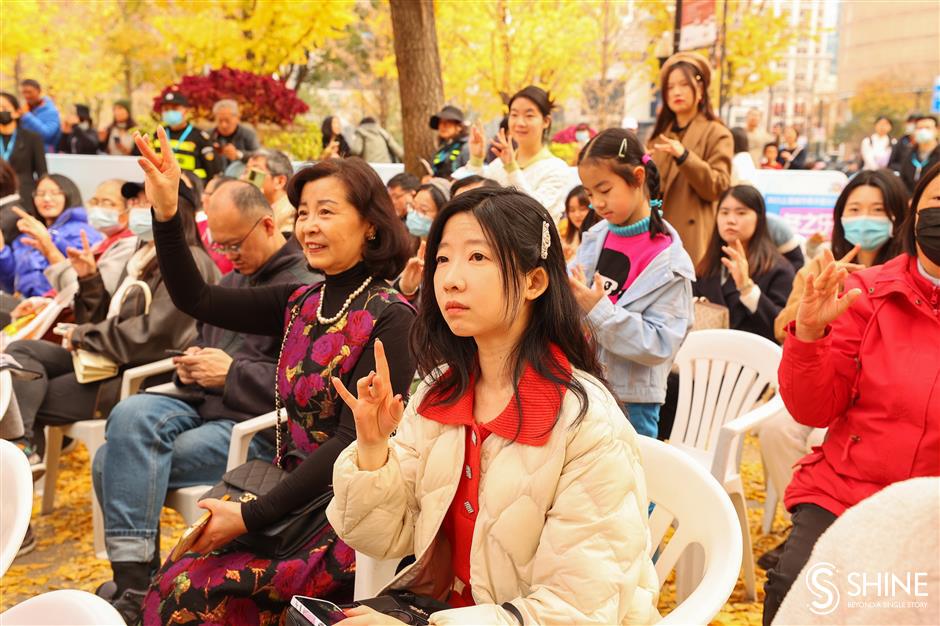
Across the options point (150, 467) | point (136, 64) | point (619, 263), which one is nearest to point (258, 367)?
point (150, 467)

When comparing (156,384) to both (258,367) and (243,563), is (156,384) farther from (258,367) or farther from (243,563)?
(243,563)

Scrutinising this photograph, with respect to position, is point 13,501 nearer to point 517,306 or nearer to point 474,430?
point 474,430

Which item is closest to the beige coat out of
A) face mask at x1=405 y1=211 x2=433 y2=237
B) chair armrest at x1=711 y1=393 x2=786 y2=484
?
face mask at x1=405 y1=211 x2=433 y2=237

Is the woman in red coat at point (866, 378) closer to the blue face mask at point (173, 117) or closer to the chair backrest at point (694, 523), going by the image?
the chair backrest at point (694, 523)

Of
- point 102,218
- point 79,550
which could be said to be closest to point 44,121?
point 102,218

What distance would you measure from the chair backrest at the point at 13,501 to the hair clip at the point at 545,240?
1.26m

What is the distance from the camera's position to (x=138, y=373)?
14.0 feet

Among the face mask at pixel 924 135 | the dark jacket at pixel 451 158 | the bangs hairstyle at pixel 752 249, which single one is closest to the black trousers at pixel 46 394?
the bangs hairstyle at pixel 752 249

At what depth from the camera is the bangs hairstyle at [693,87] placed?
5.03 metres

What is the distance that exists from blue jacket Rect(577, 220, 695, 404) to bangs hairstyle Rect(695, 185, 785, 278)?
161 centimetres

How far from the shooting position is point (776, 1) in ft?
64.6

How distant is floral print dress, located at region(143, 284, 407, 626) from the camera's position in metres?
2.51

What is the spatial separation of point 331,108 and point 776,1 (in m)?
15.0

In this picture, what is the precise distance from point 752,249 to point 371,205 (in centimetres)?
271
